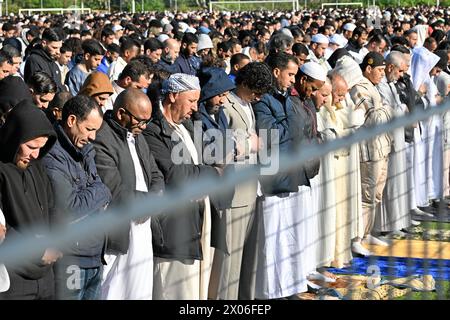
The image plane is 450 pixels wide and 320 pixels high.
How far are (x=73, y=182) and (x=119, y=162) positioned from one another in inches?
18.0

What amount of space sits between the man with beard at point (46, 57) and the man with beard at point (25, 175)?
636 cm

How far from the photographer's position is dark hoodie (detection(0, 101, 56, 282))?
179 inches

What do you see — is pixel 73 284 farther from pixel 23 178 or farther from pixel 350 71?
pixel 350 71

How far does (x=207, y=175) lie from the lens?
373 cm

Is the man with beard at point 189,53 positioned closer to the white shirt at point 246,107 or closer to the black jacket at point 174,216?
the white shirt at point 246,107

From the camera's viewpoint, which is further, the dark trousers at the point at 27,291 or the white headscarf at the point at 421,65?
the white headscarf at the point at 421,65

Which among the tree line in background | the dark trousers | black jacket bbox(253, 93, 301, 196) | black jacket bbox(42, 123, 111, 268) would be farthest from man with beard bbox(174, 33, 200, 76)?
the tree line in background

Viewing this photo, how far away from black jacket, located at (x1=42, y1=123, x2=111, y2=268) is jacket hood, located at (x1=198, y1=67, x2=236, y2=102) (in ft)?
4.61

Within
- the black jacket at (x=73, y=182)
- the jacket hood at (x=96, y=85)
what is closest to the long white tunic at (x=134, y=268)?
the black jacket at (x=73, y=182)

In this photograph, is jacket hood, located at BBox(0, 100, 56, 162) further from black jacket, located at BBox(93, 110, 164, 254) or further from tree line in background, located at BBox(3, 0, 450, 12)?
tree line in background, located at BBox(3, 0, 450, 12)

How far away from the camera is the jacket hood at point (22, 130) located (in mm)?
4793
